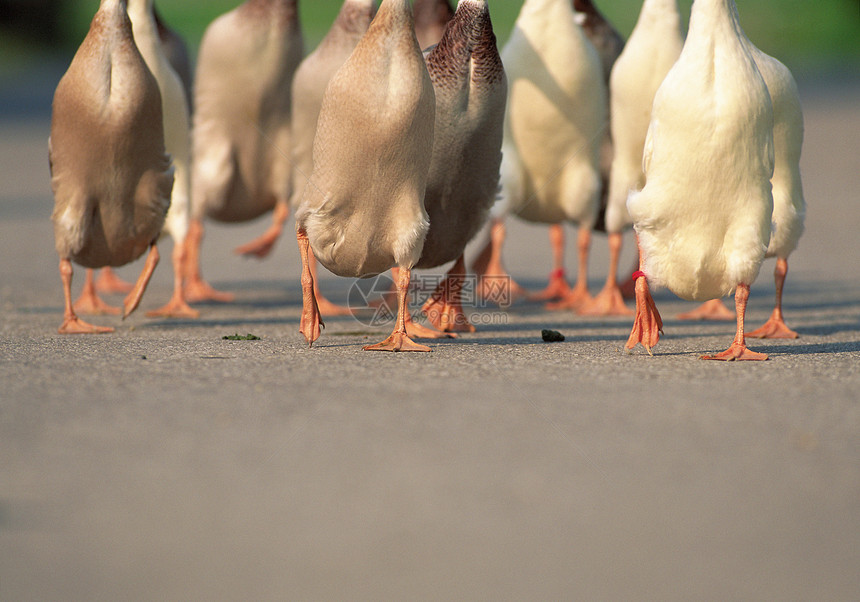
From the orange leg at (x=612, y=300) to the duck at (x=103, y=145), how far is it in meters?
2.83

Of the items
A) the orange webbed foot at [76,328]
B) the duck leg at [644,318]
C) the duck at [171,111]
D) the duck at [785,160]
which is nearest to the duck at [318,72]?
the duck at [171,111]

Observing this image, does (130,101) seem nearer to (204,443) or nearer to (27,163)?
(204,443)

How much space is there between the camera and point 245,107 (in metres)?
7.43

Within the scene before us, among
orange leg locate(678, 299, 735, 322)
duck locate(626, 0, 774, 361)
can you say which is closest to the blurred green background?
orange leg locate(678, 299, 735, 322)

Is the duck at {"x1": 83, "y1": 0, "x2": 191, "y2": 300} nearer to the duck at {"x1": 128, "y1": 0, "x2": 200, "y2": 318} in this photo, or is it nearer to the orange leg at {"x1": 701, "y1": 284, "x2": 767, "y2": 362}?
the duck at {"x1": 128, "y1": 0, "x2": 200, "y2": 318}

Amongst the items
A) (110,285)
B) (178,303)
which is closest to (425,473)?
(178,303)

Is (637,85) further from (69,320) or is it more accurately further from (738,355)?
(69,320)

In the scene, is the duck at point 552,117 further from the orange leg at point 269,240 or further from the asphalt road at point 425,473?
the asphalt road at point 425,473

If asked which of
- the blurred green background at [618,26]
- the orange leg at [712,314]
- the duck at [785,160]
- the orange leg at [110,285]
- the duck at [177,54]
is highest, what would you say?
the blurred green background at [618,26]

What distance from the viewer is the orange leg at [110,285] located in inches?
326

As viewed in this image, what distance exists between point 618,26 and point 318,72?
26.8m

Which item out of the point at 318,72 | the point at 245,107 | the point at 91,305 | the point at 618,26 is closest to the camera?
the point at 318,72

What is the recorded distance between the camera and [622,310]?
7.11m

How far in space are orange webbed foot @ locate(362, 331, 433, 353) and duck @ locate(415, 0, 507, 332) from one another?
2.34 ft
